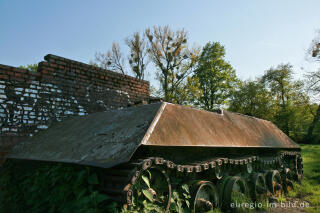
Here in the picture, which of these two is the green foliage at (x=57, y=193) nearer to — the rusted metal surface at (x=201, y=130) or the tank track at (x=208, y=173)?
the tank track at (x=208, y=173)

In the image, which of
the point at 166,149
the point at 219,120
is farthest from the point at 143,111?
the point at 219,120

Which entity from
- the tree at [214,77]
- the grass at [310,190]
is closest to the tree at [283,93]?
the tree at [214,77]

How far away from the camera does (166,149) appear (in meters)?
3.29

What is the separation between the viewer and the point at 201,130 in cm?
379

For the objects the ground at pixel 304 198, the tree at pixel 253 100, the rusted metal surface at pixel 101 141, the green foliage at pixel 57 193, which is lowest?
the ground at pixel 304 198

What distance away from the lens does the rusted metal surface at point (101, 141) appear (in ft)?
8.95

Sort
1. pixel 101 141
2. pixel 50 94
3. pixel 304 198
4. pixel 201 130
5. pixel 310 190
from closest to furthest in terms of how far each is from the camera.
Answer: pixel 101 141 → pixel 201 130 → pixel 304 198 → pixel 50 94 → pixel 310 190

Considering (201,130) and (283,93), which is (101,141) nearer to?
(201,130)

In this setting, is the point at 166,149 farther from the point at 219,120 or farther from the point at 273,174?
the point at 273,174

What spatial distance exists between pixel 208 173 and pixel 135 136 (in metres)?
1.86

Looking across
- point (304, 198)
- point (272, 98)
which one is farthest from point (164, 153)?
point (272, 98)

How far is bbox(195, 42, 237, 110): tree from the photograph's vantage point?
27.0m

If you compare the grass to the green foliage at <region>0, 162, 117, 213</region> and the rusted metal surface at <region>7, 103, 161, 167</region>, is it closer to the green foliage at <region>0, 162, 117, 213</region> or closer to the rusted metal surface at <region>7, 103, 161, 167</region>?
the rusted metal surface at <region>7, 103, 161, 167</region>

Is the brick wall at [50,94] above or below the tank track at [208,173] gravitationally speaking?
above
